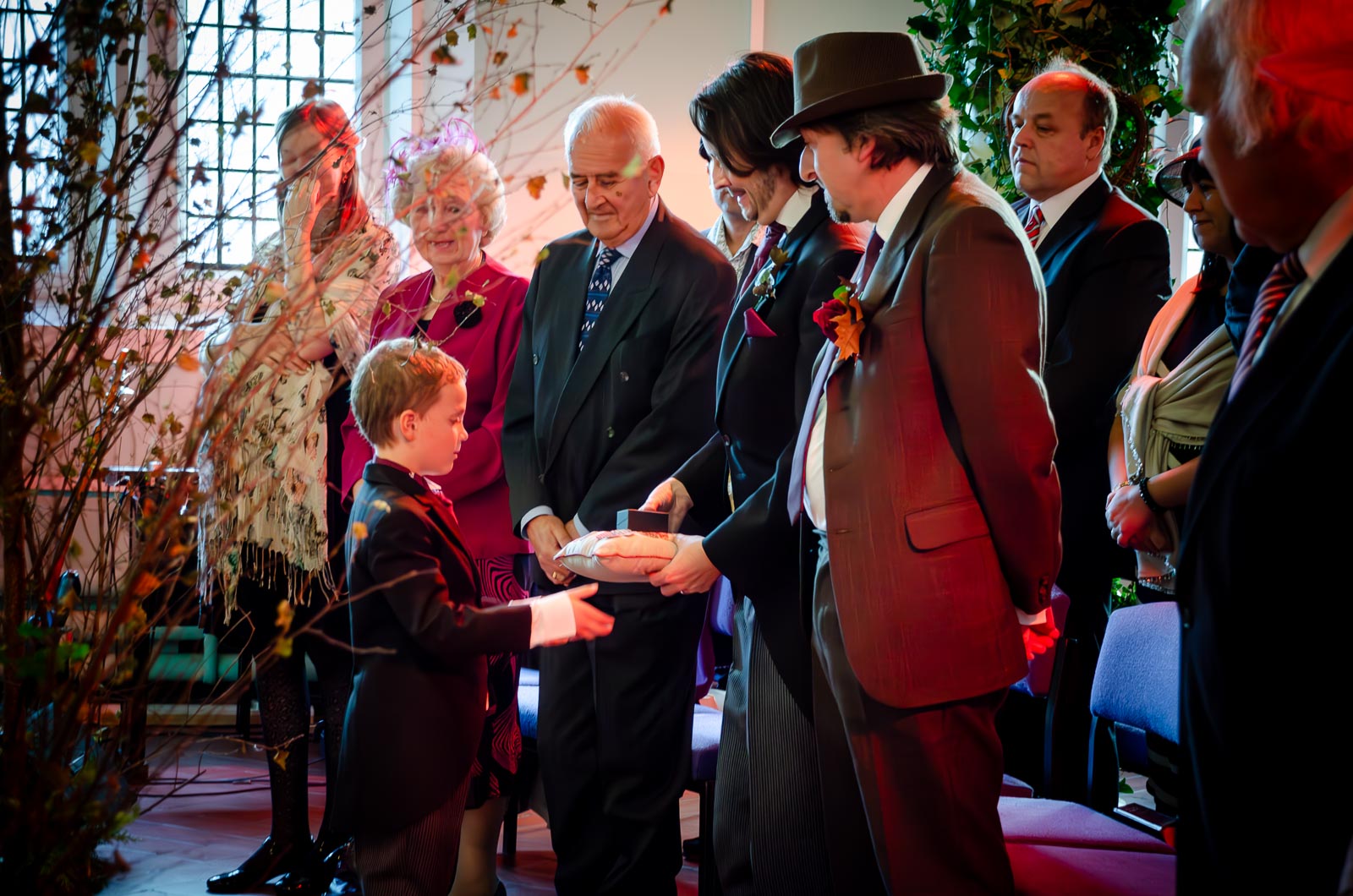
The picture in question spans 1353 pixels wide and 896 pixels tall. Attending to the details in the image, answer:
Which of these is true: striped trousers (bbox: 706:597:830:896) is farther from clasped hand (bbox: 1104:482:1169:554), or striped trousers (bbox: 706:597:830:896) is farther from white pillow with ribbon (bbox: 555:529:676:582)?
clasped hand (bbox: 1104:482:1169:554)

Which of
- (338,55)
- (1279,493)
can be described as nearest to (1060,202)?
(1279,493)

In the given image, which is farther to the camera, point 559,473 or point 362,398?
point 559,473

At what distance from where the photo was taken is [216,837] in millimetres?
3469

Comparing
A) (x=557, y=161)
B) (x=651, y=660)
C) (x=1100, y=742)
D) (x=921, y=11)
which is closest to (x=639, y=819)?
(x=651, y=660)

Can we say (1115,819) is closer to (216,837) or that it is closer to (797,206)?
(797,206)

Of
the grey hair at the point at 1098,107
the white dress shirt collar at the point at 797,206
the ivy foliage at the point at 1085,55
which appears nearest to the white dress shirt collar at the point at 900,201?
the white dress shirt collar at the point at 797,206

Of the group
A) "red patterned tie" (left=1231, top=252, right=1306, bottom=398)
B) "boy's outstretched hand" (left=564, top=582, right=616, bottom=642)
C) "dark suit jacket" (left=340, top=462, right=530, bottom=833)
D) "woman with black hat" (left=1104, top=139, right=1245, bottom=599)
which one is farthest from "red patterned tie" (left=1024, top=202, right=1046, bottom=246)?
"red patterned tie" (left=1231, top=252, right=1306, bottom=398)

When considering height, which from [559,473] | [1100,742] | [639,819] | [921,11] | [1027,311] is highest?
[921,11]

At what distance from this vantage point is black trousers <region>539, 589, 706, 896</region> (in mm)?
2406

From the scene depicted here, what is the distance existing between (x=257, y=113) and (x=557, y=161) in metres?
4.30

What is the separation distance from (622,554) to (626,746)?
513 millimetres

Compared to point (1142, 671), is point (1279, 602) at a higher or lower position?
higher

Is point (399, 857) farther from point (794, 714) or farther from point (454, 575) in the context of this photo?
point (794, 714)

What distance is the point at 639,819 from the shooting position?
2410 millimetres
